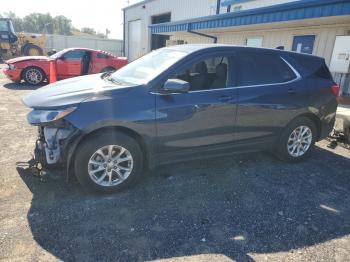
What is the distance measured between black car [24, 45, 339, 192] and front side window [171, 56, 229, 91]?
0.01m

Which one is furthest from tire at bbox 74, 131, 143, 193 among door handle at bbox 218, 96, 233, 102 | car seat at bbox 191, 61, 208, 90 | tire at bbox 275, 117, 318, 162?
tire at bbox 275, 117, 318, 162

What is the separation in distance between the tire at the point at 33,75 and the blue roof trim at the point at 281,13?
7.52m

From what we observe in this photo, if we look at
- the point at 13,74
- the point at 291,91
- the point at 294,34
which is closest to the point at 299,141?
the point at 291,91

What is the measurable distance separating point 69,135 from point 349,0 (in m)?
7.78

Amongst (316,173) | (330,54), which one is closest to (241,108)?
(316,173)

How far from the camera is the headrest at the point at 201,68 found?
3.78 metres

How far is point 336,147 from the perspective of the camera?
18.4 ft

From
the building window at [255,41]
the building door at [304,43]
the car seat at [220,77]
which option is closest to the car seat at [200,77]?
the car seat at [220,77]

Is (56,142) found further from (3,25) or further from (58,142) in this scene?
(3,25)

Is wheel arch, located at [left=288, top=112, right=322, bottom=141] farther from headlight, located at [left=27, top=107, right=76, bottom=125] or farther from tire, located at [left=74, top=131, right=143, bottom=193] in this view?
headlight, located at [left=27, top=107, right=76, bottom=125]

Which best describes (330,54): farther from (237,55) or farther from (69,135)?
(69,135)

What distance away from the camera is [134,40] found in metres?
27.8

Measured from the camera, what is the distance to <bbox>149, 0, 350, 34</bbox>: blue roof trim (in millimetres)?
7641

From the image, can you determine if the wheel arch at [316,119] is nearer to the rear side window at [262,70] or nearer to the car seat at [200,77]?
the rear side window at [262,70]
